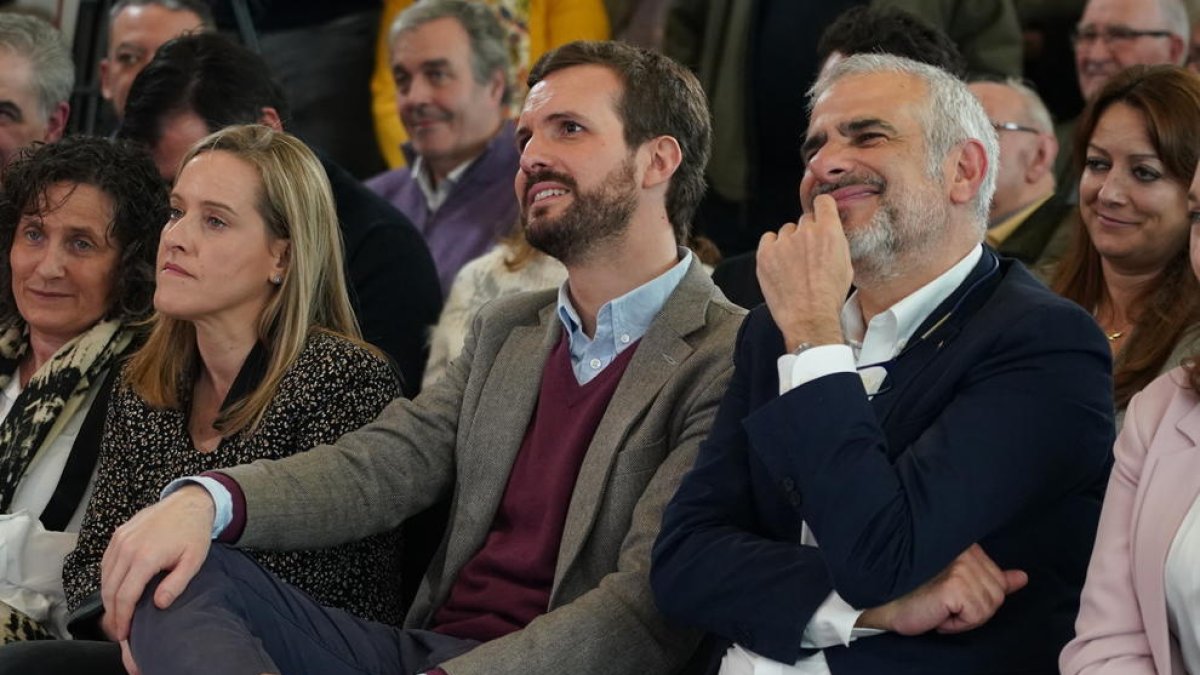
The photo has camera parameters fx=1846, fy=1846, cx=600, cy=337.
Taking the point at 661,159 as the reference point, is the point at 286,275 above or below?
below

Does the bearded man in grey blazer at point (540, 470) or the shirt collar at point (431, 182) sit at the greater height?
the bearded man in grey blazer at point (540, 470)

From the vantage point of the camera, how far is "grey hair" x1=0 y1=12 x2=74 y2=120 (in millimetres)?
4602

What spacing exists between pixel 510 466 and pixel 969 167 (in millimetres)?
873

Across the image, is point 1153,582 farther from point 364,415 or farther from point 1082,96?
point 1082,96

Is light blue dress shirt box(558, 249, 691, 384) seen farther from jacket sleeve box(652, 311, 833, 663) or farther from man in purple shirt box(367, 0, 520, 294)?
man in purple shirt box(367, 0, 520, 294)

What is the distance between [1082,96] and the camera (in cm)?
493

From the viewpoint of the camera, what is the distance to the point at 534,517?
292cm

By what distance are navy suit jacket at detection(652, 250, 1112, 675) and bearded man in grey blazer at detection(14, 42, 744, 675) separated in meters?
0.27

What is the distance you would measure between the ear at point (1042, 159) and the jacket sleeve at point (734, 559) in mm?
1852

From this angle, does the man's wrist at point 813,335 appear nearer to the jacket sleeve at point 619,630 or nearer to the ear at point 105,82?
the jacket sleeve at point 619,630

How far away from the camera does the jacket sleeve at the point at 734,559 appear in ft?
7.76

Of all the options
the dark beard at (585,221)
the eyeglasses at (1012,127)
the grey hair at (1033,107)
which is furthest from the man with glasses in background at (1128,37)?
the dark beard at (585,221)

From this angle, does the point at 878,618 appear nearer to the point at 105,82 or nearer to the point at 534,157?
the point at 534,157

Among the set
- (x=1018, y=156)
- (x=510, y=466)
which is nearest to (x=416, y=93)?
(x=1018, y=156)
